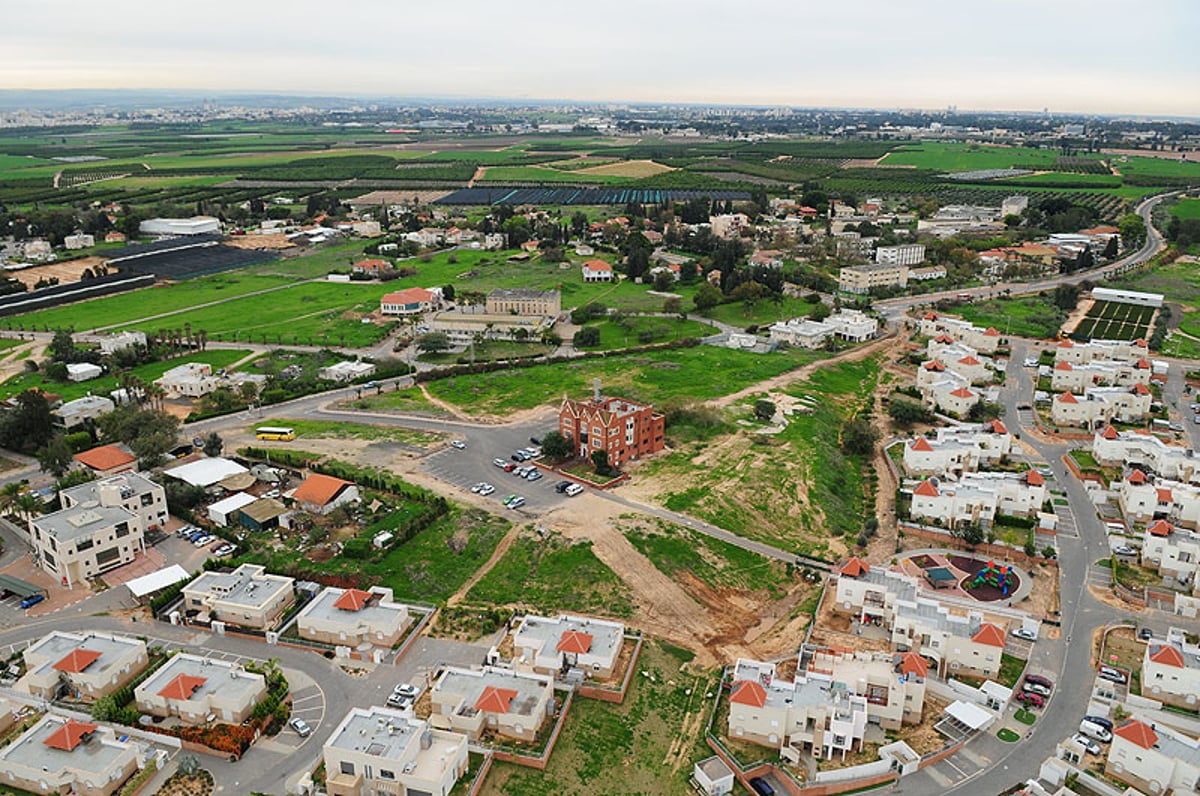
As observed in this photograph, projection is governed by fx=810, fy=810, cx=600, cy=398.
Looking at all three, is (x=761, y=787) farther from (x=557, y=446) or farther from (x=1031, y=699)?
(x=557, y=446)

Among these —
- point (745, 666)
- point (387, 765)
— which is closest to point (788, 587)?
point (745, 666)

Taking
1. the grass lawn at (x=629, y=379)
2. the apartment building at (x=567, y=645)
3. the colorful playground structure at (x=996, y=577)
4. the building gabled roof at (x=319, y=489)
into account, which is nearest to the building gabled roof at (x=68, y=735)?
the apartment building at (x=567, y=645)

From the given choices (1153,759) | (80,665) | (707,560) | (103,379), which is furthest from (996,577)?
(103,379)

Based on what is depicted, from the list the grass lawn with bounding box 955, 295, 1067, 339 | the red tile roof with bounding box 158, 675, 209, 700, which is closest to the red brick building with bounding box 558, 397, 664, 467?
the red tile roof with bounding box 158, 675, 209, 700

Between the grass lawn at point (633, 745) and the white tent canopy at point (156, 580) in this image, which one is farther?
the white tent canopy at point (156, 580)

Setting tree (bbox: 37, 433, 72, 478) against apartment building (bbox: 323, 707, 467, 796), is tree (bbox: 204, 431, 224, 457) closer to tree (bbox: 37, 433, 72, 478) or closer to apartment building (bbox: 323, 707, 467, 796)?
tree (bbox: 37, 433, 72, 478)

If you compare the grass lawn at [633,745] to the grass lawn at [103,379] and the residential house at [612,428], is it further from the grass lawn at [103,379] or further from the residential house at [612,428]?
the grass lawn at [103,379]
